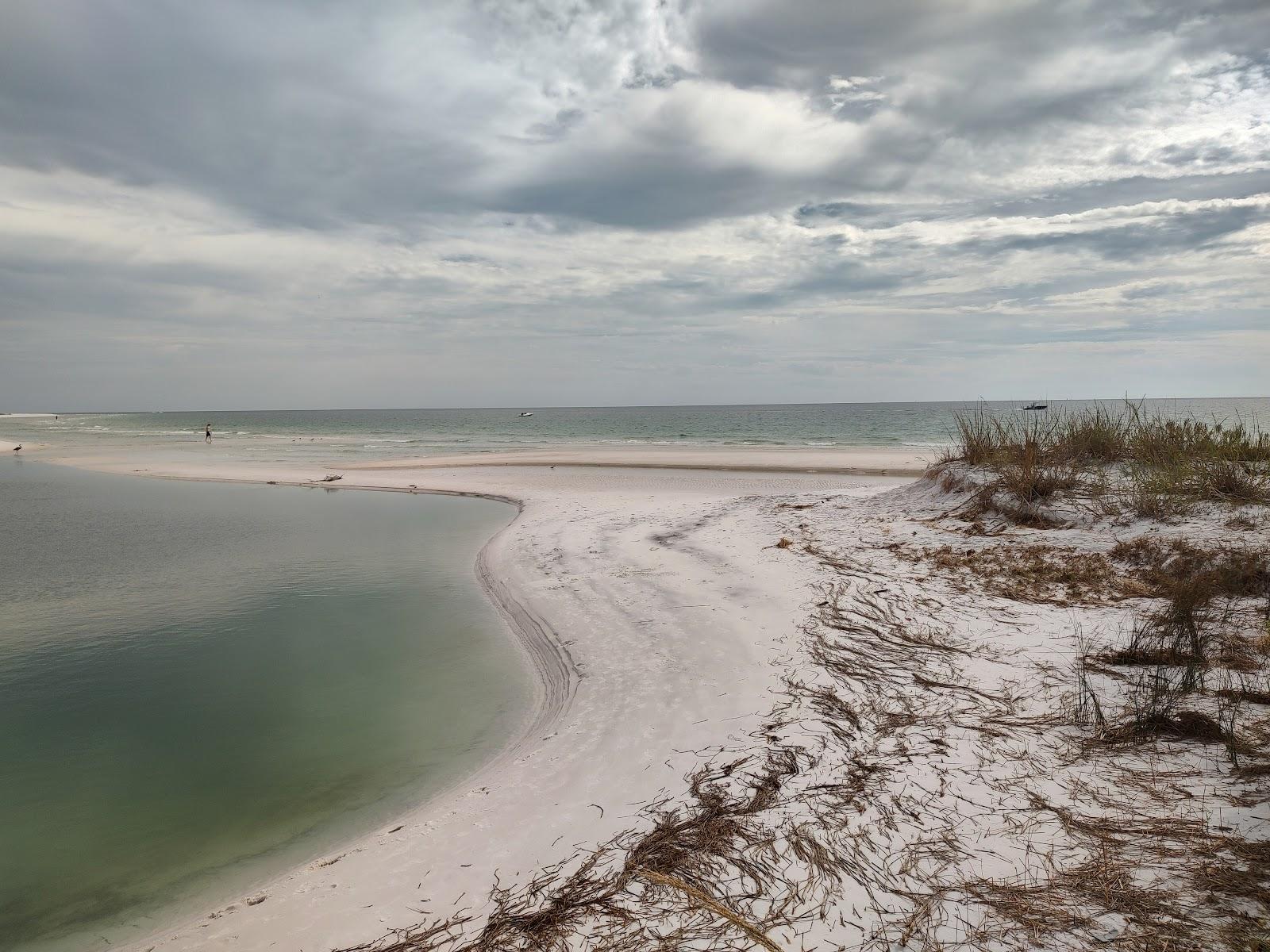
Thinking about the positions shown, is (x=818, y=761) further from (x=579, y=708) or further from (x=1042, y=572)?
(x=1042, y=572)

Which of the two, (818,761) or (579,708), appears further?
(579,708)

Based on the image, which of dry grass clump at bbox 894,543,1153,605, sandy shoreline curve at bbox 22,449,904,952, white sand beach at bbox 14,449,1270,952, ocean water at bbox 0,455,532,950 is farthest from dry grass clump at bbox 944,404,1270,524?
ocean water at bbox 0,455,532,950

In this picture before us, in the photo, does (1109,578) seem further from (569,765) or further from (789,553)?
(569,765)

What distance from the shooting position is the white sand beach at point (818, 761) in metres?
2.80

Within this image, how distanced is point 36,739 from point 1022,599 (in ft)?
29.6

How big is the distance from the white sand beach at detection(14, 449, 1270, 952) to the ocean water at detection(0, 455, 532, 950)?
47 centimetres

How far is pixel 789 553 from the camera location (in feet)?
30.0

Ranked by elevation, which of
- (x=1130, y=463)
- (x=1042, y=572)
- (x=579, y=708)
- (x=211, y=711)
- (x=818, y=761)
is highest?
(x=1130, y=463)

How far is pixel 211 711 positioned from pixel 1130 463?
492 inches

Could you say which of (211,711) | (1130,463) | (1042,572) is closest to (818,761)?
(1042,572)

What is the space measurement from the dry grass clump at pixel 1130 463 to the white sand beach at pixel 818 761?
1066 mm

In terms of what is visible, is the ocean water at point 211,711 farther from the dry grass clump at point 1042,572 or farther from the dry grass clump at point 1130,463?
the dry grass clump at point 1130,463

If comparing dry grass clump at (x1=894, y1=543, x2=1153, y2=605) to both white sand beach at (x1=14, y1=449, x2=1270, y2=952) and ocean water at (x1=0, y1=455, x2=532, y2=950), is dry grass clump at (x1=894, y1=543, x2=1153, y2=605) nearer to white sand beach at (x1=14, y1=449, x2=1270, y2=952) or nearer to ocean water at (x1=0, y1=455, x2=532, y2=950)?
white sand beach at (x1=14, y1=449, x2=1270, y2=952)

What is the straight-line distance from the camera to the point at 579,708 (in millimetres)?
5391
